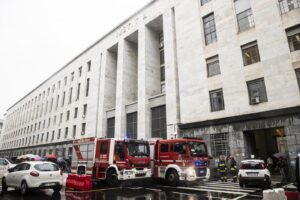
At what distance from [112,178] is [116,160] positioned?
1191mm

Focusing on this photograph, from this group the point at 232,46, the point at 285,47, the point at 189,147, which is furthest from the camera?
the point at 232,46

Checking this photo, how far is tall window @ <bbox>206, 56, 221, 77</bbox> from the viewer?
20.8 m

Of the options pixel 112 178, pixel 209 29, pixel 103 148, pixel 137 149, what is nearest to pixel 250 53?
pixel 209 29

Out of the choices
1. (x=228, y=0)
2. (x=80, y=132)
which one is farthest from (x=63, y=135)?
(x=228, y=0)

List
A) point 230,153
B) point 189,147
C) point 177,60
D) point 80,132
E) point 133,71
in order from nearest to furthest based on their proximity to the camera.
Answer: point 189,147 < point 230,153 < point 177,60 < point 133,71 < point 80,132

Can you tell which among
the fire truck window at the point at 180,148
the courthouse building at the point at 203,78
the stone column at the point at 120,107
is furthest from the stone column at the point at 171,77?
the fire truck window at the point at 180,148

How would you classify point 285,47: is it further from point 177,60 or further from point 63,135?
point 63,135

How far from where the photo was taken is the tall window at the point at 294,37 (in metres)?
16.3

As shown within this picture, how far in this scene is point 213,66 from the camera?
2114 cm

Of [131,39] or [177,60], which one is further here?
[131,39]

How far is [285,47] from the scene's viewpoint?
54.2 ft

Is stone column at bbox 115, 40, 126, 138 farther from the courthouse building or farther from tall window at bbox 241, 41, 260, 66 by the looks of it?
tall window at bbox 241, 41, 260, 66

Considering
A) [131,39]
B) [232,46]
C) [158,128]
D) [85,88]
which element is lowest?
[158,128]

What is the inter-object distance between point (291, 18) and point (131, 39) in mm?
22953
